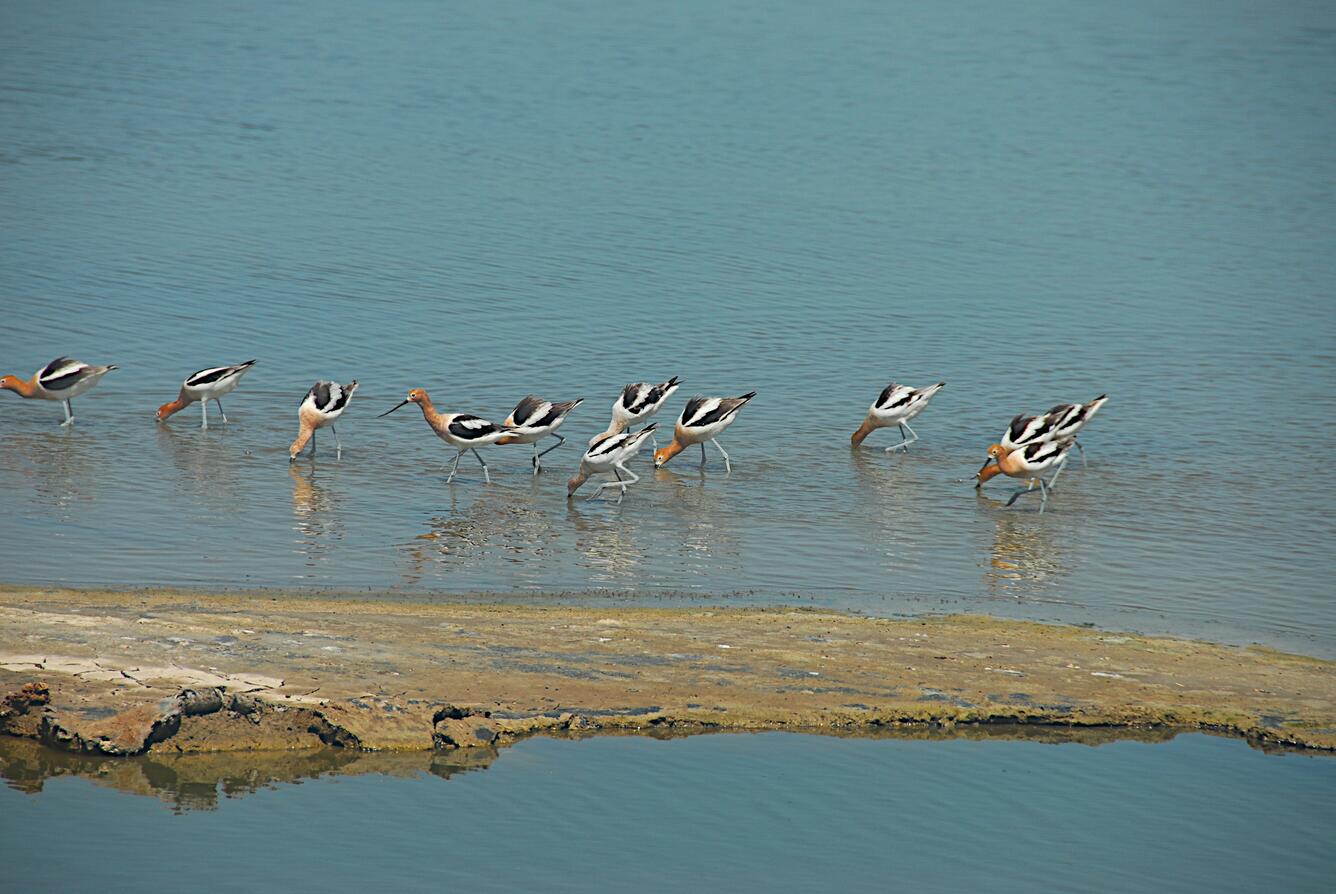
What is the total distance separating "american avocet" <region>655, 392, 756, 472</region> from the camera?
54.7 feet

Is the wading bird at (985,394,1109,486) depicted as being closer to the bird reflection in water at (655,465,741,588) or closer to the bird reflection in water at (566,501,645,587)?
the bird reflection in water at (655,465,741,588)

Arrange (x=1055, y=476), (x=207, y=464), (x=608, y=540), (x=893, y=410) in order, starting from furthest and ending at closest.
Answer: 1. (x=893, y=410)
2. (x=1055, y=476)
3. (x=207, y=464)
4. (x=608, y=540)

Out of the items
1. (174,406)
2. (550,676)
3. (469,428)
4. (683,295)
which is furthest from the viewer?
(683,295)

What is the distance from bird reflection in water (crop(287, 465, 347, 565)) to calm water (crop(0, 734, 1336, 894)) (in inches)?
171

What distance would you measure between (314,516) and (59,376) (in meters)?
4.73

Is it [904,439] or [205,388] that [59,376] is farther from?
[904,439]

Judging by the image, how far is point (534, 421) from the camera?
53.3 ft

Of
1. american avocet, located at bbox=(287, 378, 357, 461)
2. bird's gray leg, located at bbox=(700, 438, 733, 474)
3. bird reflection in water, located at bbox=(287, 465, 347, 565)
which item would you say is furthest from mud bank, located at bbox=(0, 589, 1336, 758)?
bird's gray leg, located at bbox=(700, 438, 733, 474)

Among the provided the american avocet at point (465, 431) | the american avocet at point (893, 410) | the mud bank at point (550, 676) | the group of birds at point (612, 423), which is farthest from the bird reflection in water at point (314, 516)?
the american avocet at point (893, 410)

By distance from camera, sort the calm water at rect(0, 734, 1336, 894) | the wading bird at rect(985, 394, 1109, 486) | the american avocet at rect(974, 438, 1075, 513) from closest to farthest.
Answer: the calm water at rect(0, 734, 1336, 894) → the american avocet at rect(974, 438, 1075, 513) → the wading bird at rect(985, 394, 1109, 486)

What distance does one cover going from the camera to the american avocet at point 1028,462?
612 inches

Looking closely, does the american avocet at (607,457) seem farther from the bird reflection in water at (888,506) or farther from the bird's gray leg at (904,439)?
the bird's gray leg at (904,439)

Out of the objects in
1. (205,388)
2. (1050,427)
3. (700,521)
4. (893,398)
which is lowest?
(700,521)

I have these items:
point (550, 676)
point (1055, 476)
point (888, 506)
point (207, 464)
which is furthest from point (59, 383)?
point (1055, 476)
